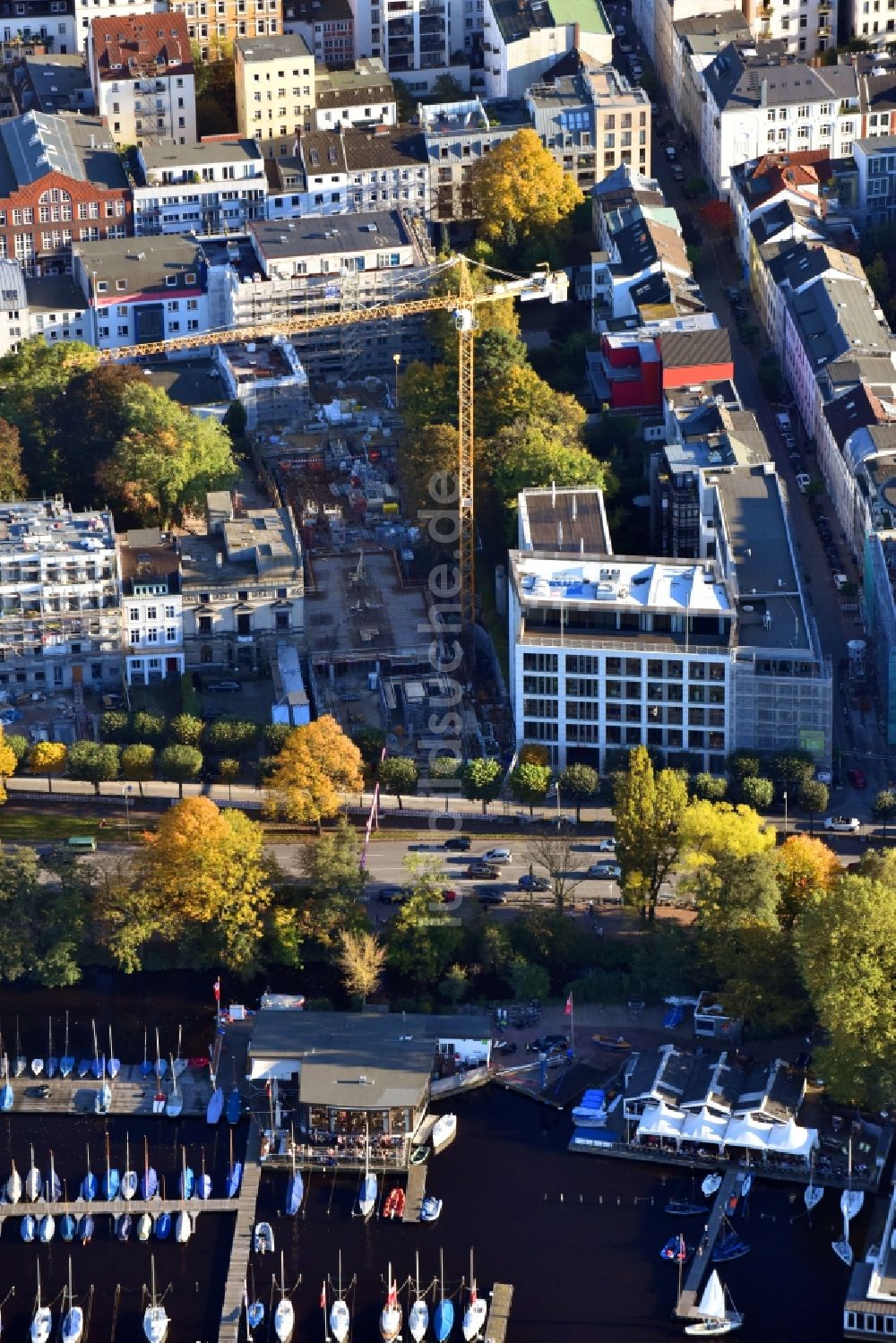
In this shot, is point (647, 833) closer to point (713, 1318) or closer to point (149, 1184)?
point (713, 1318)

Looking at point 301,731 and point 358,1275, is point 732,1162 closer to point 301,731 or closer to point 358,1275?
point 358,1275

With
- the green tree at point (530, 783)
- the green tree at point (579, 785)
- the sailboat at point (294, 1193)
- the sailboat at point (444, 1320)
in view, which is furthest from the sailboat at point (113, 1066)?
the green tree at point (579, 785)

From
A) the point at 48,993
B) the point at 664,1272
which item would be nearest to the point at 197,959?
the point at 48,993

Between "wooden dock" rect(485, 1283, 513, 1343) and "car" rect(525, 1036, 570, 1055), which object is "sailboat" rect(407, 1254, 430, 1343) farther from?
"car" rect(525, 1036, 570, 1055)

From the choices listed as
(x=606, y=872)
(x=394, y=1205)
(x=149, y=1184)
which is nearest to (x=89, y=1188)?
(x=149, y=1184)

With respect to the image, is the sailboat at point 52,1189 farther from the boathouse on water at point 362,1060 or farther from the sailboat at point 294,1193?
the boathouse on water at point 362,1060

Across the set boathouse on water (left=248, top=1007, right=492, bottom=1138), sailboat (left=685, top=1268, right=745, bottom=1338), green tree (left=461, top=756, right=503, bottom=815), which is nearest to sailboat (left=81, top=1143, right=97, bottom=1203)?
boathouse on water (left=248, top=1007, right=492, bottom=1138)
